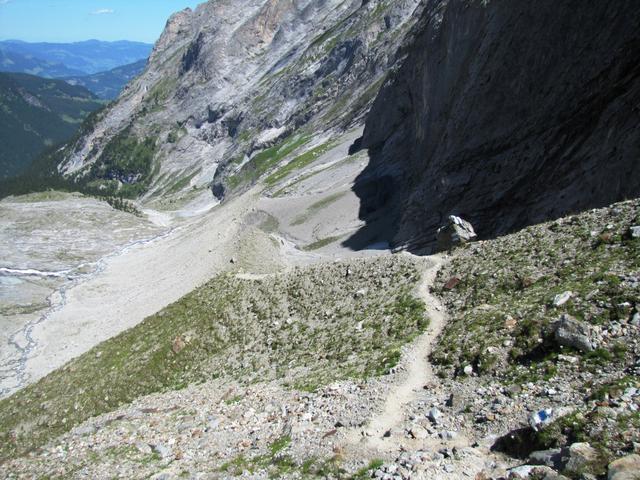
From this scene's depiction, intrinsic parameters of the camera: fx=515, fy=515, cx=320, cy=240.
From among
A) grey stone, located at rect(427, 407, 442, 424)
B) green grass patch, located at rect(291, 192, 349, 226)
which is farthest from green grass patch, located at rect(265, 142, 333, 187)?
grey stone, located at rect(427, 407, 442, 424)

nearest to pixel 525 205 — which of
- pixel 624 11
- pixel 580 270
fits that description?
pixel 624 11

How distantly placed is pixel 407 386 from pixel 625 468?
1100cm

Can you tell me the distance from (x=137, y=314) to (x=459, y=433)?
6141 cm

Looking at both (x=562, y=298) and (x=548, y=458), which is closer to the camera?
(x=548, y=458)

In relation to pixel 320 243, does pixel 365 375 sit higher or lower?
higher

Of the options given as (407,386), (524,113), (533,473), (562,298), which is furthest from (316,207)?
(533,473)

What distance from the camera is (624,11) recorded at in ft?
138

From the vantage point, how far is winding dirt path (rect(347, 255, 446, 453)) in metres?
18.9

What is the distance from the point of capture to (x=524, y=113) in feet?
172

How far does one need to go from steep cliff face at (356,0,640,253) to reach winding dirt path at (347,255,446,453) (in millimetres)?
19665

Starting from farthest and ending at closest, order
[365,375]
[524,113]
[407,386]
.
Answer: [524,113] → [365,375] → [407,386]

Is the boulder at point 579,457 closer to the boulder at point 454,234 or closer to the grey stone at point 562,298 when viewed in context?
the grey stone at point 562,298

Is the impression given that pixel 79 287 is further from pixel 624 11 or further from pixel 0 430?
pixel 624 11

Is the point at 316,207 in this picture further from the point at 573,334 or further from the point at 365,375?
the point at 573,334
